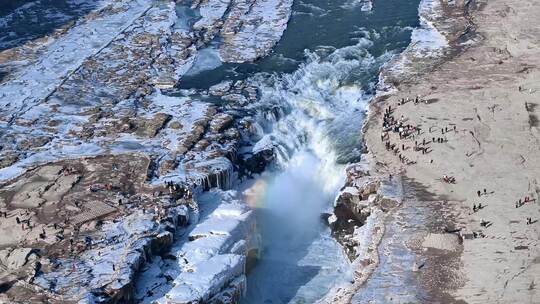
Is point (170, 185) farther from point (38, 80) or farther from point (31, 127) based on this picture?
point (38, 80)

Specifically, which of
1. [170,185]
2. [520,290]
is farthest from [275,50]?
[520,290]

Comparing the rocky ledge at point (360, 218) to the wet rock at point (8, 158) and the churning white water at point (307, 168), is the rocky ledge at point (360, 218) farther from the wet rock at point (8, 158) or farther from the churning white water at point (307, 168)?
the wet rock at point (8, 158)

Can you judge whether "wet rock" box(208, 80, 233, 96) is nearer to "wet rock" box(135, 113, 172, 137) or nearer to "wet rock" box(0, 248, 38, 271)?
"wet rock" box(135, 113, 172, 137)

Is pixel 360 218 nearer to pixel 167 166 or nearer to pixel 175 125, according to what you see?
pixel 167 166

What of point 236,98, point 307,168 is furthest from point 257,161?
point 236,98

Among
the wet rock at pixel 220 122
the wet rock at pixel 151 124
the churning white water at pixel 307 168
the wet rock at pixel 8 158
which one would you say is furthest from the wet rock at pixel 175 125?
the wet rock at pixel 8 158

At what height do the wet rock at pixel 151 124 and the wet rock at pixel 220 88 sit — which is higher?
the wet rock at pixel 151 124

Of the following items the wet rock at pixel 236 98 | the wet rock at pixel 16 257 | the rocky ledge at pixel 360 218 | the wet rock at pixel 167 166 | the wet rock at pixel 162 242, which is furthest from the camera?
the wet rock at pixel 236 98

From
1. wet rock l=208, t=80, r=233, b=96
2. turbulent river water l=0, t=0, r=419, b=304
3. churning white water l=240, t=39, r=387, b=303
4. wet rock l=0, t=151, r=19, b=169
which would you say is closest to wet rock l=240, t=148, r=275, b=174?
turbulent river water l=0, t=0, r=419, b=304
